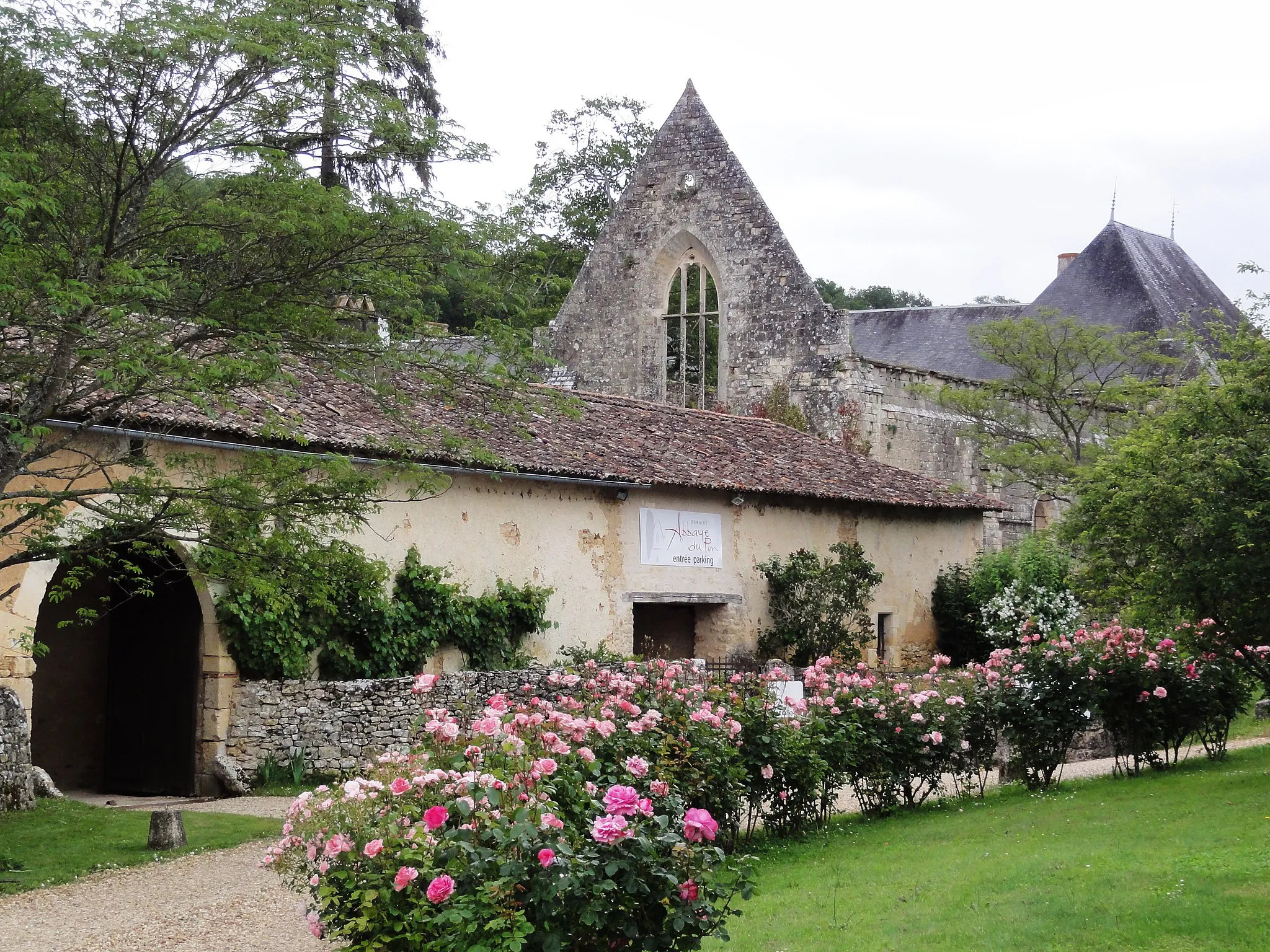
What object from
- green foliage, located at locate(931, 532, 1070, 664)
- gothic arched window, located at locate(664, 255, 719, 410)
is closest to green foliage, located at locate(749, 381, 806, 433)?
gothic arched window, located at locate(664, 255, 719, 410)

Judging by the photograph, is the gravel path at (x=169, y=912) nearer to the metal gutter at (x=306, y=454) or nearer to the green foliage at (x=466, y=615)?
the metal gutter at (x=306, y=454)

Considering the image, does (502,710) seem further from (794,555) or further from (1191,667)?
(794,555)

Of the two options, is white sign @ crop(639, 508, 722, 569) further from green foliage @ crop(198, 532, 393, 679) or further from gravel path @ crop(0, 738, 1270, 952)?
gravel path @ crop(0, 738, 1270, 952)

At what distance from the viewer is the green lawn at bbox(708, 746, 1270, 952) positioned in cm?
661

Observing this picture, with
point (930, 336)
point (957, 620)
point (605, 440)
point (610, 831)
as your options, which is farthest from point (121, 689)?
point (930, 336)

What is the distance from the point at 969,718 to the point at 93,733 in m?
9.98

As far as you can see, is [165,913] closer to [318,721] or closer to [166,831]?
[166,831]

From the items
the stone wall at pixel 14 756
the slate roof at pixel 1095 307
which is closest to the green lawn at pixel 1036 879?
the stone wall at pixel 14 756

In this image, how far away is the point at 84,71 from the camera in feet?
27.7

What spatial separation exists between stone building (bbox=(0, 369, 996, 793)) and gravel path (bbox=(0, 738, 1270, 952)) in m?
2.77

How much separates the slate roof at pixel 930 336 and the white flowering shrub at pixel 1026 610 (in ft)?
36.4

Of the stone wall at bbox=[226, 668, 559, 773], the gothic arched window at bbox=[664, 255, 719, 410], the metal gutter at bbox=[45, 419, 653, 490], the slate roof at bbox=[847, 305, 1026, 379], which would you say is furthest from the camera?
the slate roof at bbox=[847, 305, 1026, 379]

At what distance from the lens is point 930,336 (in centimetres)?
3434

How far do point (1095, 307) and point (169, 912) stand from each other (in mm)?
28366
